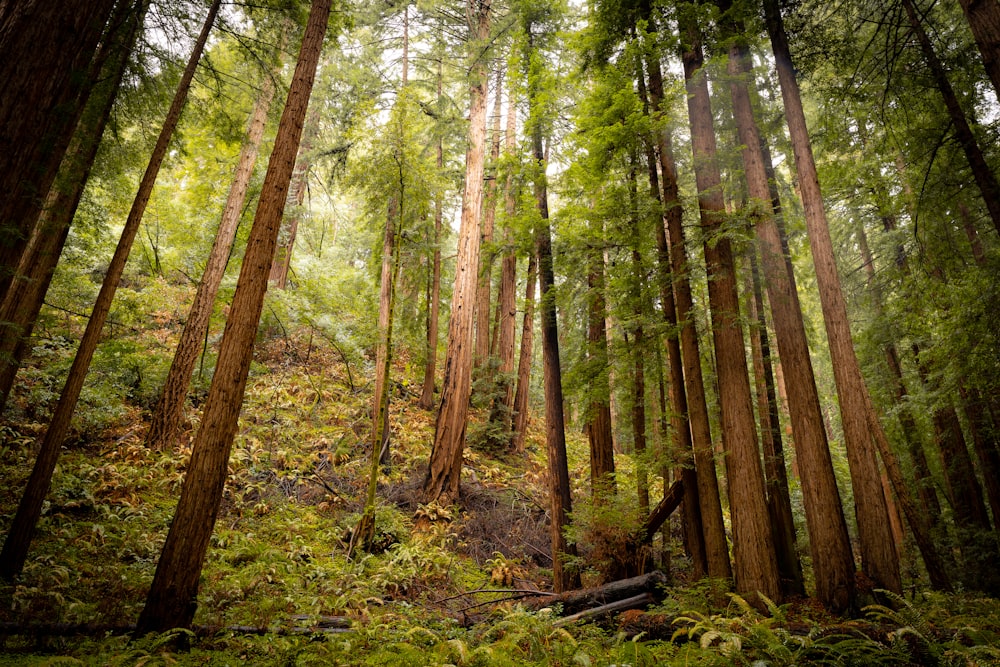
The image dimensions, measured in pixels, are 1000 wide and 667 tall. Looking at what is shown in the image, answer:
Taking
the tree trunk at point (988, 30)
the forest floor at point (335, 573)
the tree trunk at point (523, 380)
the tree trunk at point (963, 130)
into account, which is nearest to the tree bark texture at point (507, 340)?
the tree trunk at point (523, 380)

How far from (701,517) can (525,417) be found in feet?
28.5

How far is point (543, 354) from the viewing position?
8883 millimetres

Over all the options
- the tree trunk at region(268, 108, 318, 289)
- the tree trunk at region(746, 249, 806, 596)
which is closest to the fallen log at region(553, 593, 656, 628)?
the tree trunk at region(746, 249, 806, 596)

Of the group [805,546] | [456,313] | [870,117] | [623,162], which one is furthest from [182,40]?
[805,546]

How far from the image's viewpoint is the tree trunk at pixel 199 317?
9367mm

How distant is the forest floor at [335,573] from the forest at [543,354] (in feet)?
0.21

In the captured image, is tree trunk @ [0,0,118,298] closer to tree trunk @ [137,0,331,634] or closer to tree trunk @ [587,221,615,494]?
tree trunk @ [137,0,331,634]

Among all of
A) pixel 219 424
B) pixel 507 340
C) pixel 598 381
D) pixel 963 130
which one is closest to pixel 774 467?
pixel 598 381

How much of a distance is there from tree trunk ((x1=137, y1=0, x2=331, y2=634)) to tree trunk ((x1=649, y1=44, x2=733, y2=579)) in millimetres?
5654

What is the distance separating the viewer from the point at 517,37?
9.78 meters

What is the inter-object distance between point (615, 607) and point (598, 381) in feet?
11.8

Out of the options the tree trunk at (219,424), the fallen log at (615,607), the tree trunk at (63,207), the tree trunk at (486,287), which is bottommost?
the fallen log at (615,607)

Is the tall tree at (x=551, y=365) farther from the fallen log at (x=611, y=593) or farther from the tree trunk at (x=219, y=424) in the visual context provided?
the tree trunk at (x=219, y=424)

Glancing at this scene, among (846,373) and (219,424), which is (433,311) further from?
(846,373)
